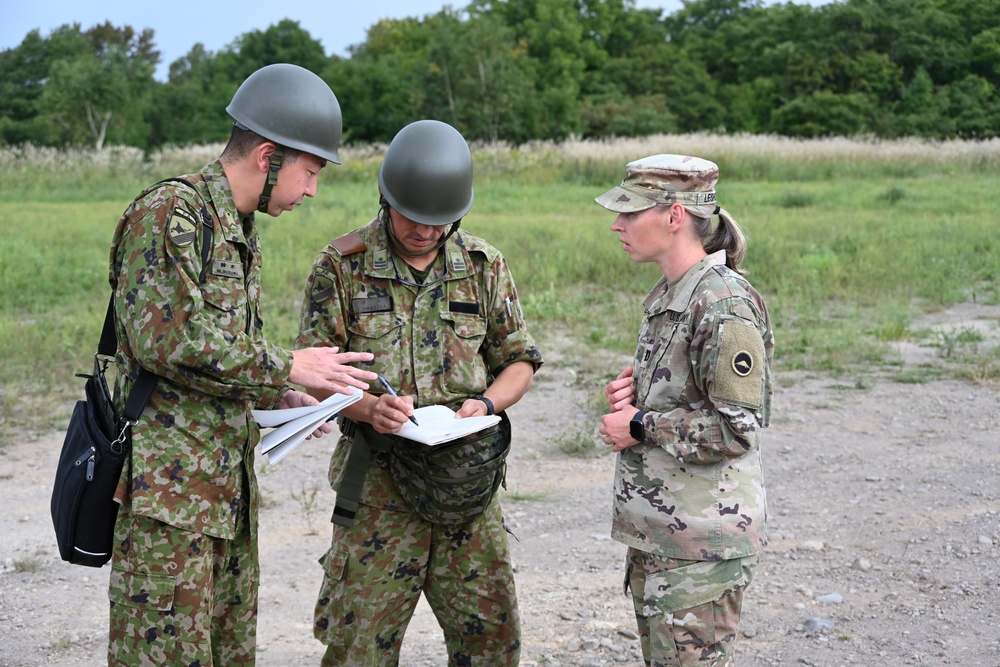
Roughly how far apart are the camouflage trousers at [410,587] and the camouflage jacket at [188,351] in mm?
460

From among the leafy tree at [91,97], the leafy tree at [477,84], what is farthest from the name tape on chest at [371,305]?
the leafy tree at [477,84]

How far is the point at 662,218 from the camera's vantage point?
→ 2.81 m

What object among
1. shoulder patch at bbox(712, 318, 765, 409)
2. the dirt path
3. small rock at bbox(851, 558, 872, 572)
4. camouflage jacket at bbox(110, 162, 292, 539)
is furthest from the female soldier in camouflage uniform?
small rock at bbox(851, 558, 872, 572)

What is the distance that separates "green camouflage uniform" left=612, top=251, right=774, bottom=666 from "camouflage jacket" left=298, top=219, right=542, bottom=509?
641 mm

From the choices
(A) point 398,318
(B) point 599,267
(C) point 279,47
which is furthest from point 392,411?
(C) point 279,47

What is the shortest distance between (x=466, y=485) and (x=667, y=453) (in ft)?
2.06

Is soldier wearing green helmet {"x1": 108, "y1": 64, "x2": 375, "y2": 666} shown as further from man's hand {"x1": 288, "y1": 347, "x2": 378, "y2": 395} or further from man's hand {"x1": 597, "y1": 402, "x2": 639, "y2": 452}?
man's hand {"x1": 597, "y1": 402, "x2": 639, "y2": 452}

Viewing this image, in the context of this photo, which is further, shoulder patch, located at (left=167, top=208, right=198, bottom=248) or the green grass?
the green grass

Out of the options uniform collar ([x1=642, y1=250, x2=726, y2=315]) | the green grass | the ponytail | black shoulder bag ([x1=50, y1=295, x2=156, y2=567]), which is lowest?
the green grass

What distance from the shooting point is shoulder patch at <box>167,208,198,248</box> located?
2572 millimetres

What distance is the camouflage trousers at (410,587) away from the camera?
3100 millimetres

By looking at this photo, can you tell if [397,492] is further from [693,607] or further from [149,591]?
[693,607]

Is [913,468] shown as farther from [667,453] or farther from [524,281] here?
[524,281]

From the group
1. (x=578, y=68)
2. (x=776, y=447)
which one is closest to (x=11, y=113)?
(x=578, y=68)
